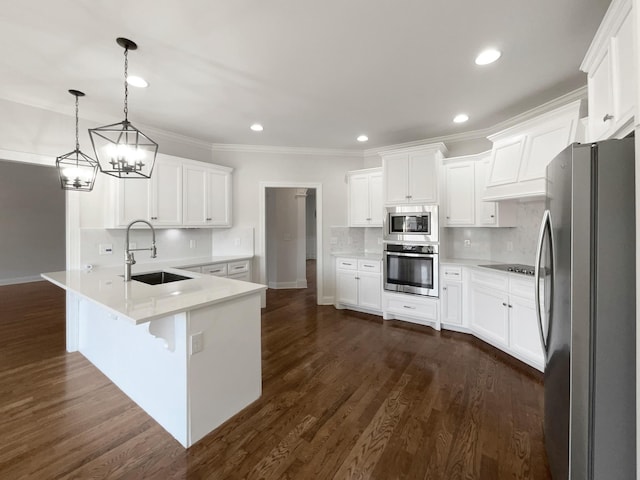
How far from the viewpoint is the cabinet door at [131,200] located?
3.30 meters

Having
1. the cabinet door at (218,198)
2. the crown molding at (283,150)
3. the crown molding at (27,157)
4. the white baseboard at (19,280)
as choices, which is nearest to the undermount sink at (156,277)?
the cabinet door at (218,198)

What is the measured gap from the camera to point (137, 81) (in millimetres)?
2586

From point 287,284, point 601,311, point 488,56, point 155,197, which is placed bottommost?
point 287,284

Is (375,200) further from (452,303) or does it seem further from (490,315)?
(490,315)

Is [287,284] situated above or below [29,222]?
below

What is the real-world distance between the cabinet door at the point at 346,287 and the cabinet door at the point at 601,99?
3293mm

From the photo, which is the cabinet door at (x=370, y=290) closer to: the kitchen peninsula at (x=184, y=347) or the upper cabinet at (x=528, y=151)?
the upper cabinet at (x=528, y=151)

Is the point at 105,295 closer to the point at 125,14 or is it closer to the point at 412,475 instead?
the point at 125,14

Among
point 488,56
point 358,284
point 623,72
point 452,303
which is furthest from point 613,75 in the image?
point 358,284

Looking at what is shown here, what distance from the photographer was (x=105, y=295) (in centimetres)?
191

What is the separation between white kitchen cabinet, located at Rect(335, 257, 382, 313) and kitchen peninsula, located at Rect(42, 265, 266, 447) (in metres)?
2.47

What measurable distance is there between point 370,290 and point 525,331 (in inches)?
80.4

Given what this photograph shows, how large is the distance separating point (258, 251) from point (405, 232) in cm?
240

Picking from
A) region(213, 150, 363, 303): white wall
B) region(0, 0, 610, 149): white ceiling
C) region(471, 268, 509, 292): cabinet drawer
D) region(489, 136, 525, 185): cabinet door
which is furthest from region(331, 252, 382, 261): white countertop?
region(0, 0, 610, 149): white ceiling
